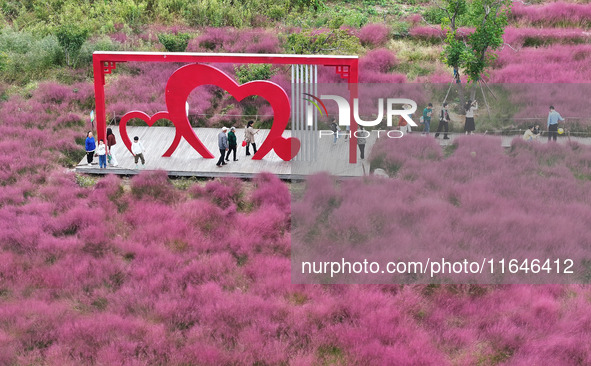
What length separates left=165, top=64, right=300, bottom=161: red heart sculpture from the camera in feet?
60.3

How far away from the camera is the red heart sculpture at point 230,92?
18.4 metres

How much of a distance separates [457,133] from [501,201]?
5189mm

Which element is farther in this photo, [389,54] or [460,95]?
[389,54]

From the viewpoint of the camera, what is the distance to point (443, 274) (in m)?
13.9

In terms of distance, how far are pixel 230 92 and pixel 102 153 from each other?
3.84 meters

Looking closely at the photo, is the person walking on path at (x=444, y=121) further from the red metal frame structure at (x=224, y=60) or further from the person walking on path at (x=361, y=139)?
the red metal frame structure at (x=224, y=60)

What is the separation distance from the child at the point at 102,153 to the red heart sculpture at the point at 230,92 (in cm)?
201

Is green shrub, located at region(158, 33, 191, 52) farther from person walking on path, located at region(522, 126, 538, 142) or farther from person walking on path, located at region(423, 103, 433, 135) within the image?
person walking on path, located at region(522, 126, 538, 142)

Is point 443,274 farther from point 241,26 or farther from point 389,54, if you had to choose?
point 241,26

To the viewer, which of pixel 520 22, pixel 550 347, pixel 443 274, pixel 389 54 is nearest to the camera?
pixel 550 347

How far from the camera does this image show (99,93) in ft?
61.6

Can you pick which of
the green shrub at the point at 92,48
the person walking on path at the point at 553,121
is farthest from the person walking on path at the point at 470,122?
the green shrub at the point at 92,48

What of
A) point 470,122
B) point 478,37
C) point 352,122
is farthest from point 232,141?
point 478,37

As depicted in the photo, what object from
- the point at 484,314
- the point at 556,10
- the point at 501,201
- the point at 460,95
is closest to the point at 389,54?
the point at 460,95
